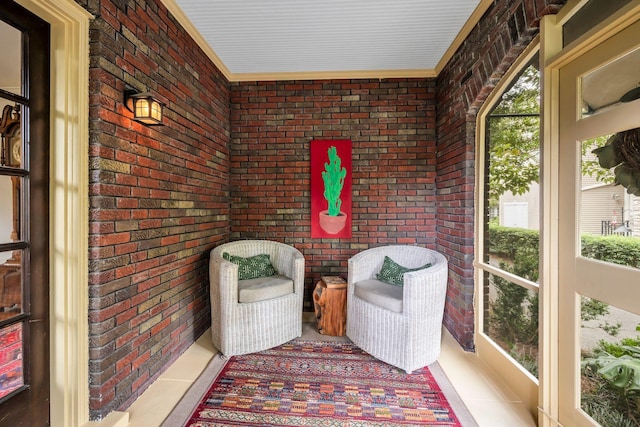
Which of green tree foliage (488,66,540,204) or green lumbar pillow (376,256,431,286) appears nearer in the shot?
green tree foliage (488,66,540,204)

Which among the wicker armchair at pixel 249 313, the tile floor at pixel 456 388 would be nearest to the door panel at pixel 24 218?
the tile floor at pixel 456 388

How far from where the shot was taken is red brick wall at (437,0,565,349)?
1.78 meters

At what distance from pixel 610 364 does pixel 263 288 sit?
2136 millimetres

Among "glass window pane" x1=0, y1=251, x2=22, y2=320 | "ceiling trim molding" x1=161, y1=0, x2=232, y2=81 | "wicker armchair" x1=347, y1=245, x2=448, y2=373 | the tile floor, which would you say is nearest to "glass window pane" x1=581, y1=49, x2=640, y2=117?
"wicker armchair" x1=347, y1=245, x2=448, y2=373

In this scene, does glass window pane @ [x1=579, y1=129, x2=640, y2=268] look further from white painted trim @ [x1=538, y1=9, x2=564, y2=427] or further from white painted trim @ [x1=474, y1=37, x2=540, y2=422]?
white painted trim @ [x1=474, y1=37, x2=540, y2=422]

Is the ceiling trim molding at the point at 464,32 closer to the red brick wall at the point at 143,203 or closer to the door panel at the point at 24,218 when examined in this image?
the red brick wall at the point at 143,203

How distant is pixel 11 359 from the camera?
133cm

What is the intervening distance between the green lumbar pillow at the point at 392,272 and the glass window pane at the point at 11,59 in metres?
2.71

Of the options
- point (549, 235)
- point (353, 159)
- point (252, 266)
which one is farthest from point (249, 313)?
point (549, 235)

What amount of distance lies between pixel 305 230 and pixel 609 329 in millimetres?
2500

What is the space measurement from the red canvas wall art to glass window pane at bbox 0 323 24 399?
7.97 ft

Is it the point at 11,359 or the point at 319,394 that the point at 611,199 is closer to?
the point at 319,394

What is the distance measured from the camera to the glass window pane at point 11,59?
129 centimetres

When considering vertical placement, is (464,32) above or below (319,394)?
above
